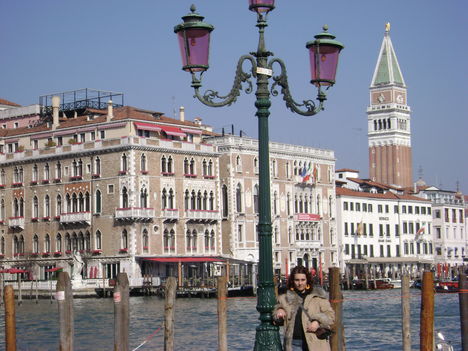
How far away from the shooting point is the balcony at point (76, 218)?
53.9m

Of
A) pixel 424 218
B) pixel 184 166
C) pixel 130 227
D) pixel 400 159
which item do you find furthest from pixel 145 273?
pixel 400 159

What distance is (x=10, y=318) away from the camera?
48.8 feet

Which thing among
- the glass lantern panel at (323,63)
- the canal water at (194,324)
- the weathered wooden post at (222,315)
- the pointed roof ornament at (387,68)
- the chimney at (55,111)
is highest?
the pointed roof ornament at (387,68)

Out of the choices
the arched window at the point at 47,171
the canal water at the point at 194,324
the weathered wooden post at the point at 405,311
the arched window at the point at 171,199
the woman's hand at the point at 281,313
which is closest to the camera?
the woman's hand at the point at 281,313

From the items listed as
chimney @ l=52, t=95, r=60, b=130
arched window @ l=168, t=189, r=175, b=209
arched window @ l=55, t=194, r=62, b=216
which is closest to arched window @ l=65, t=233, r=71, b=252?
arched window @ l=55, t=194, r=62, b=216

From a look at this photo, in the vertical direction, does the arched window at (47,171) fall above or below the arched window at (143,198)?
above

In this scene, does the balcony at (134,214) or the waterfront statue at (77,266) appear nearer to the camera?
the waterfront statue at (77,266)

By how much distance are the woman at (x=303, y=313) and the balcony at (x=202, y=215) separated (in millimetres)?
45310

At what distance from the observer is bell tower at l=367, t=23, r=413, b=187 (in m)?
107

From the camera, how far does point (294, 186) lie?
64.2 meters

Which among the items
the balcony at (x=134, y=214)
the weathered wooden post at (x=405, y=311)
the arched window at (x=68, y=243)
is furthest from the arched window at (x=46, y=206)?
the weathered wooden post at (x=405, y=311)

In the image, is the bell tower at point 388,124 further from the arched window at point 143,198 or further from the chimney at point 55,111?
the arched window at point 143,198

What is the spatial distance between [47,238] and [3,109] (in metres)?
13.4

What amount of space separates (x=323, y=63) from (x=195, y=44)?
1641mm
